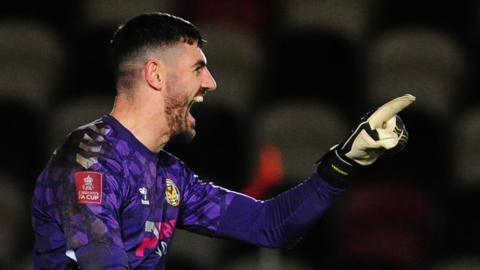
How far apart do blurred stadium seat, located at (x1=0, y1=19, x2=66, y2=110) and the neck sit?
186 centimetres

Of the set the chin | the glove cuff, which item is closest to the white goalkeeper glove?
the glove cuff

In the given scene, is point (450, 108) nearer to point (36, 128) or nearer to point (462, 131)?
point (462, 131)

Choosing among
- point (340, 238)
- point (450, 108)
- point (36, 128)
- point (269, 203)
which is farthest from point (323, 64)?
point (269, 203)

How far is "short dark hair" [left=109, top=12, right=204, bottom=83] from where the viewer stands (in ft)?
5.96

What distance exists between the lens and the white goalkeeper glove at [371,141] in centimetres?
179

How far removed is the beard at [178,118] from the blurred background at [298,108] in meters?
1.24

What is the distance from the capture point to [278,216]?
1930 mm

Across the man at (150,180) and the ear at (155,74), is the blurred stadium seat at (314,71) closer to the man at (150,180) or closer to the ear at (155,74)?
the man at (150,180)

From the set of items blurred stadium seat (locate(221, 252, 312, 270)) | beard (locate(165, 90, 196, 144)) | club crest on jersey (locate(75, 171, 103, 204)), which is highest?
beard (locate(165, 90, 196, 144))

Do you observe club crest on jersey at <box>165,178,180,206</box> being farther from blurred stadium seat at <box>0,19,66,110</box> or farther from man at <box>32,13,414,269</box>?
blurred stadium seat at <box>0,19,66,110</box>

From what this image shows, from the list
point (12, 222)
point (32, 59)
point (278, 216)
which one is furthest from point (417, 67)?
point (278, 216)

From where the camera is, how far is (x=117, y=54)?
183 cm

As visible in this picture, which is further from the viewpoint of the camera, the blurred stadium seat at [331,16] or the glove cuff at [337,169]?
the blurred stadium seat at [331,16]

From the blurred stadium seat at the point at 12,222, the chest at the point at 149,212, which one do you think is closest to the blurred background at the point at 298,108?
the blurred stadium seat at the point at 12,222
